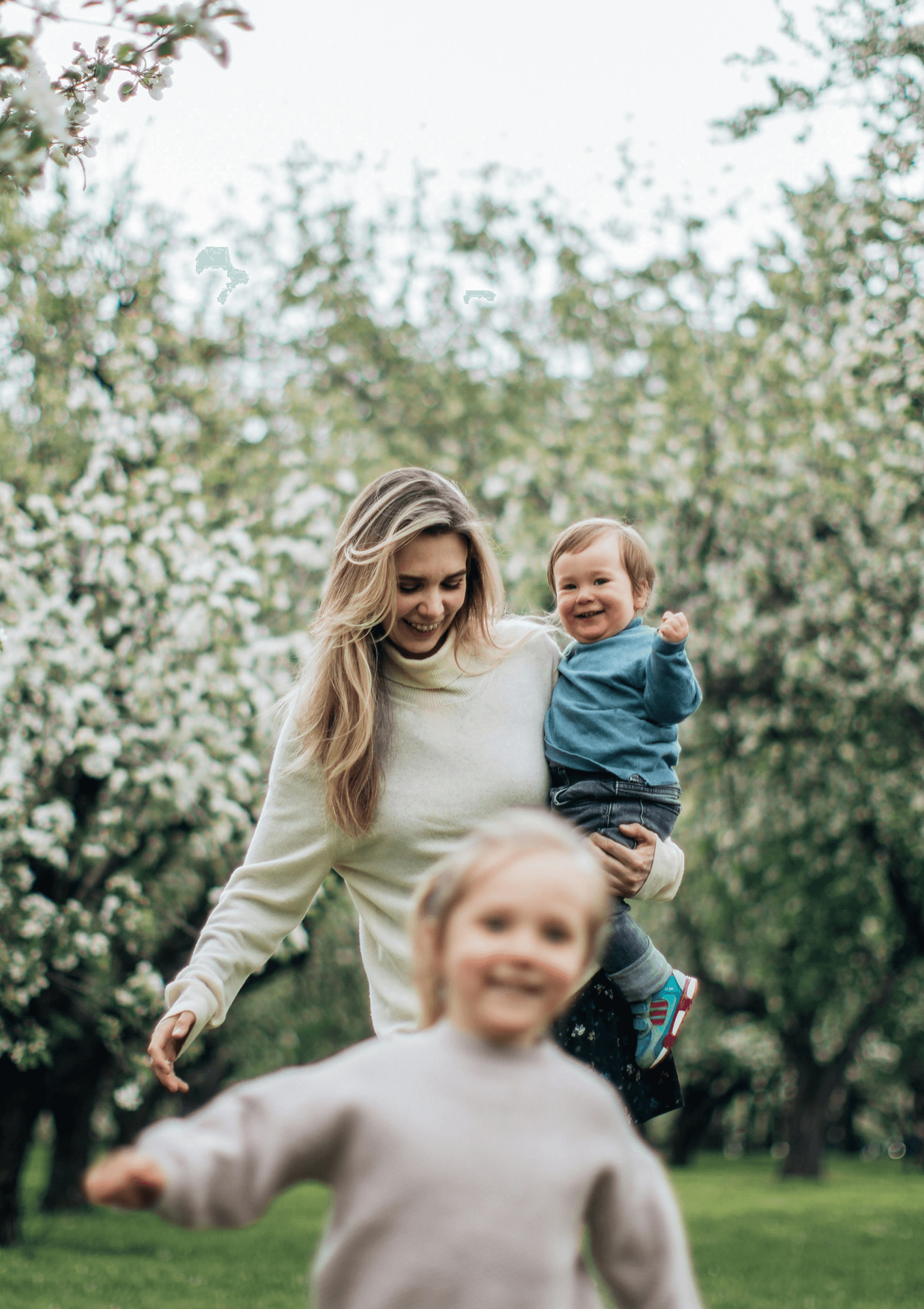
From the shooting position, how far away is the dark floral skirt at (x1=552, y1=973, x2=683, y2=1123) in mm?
2977

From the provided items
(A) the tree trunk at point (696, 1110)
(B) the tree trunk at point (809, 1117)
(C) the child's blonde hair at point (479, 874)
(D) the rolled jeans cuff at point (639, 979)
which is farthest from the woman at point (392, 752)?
(A) the tree trunk at point (696, 1110)

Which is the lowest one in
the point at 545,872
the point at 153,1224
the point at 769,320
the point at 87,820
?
the point at 153,1224

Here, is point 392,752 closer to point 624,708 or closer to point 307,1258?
point 624,708

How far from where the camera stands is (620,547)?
332 cm

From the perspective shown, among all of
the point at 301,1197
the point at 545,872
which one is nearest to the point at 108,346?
the point at 545,872

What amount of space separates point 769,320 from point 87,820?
7736 millimetres

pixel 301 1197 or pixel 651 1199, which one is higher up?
pixel 651 1199

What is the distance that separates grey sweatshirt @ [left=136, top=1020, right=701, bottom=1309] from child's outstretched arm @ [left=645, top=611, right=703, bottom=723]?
145 centimetres

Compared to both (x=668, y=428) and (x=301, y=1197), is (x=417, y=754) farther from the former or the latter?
(x=301, y=1197)

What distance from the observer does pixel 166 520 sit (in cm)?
1026

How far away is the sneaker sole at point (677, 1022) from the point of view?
119 inches

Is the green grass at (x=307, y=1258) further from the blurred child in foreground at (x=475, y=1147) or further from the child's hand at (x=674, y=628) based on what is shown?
the blurred child in foreground at (x=475, y=1147)

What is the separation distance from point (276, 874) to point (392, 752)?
0.37 meters

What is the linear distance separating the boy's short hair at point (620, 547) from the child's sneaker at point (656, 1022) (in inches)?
38.5
